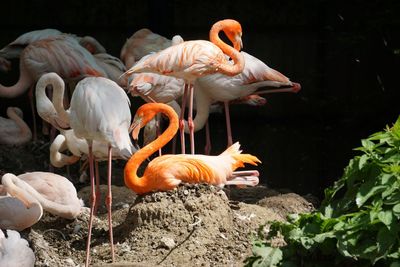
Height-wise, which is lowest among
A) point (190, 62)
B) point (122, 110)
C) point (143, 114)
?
point (143, 114)

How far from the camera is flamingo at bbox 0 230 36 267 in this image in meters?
5.02

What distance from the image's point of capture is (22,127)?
28.8 feet

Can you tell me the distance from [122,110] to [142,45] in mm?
2733

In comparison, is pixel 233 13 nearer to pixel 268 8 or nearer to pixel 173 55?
pixel 268 8

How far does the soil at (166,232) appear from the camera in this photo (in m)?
5.73

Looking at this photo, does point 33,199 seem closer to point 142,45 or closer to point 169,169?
point 169,169

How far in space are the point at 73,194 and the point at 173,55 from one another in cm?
118

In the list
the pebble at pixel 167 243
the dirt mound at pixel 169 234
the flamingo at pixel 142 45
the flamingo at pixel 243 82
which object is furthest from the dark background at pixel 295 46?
the pebble at pixel 167 243

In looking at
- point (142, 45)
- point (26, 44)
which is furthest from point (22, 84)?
point (142, 45)

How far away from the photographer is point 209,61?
6.68 m

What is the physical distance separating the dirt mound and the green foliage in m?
1.44

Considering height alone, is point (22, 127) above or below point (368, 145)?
below

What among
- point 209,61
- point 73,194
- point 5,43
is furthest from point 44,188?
point 5,43

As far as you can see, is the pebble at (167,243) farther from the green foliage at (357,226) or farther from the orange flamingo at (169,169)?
the green foliage at (357,226)
